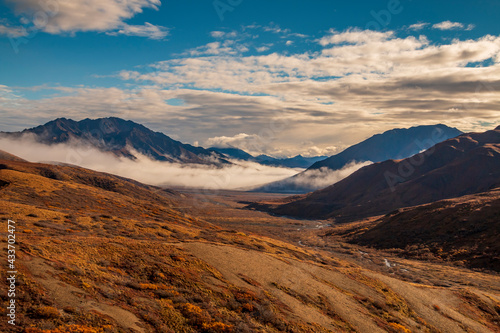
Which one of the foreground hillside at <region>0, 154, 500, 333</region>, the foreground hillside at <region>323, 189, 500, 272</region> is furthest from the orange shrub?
the foreground hillside at <region>323, 189, 500, 272</region>

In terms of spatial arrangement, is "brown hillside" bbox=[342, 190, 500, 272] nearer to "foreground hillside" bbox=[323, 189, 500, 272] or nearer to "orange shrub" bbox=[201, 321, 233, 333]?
"foreground hillside" bbox=[323, 189, 500, 272]

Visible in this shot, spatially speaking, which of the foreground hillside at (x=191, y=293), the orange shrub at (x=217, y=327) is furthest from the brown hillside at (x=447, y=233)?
the orange shrub at (x=217, y=327)

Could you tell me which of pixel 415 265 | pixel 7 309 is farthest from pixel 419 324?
pixel 415 265

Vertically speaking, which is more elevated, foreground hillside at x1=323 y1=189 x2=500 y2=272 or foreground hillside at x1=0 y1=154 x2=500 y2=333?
foreground hillside at x1=0 y1=154 x2=500 y2=333

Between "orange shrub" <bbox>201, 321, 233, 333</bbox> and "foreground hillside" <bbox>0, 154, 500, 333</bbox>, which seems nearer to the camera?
"foreground hillside" <bbox>0, 154, 500, 333</bbox>

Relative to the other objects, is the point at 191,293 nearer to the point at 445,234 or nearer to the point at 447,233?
the point at 445,234

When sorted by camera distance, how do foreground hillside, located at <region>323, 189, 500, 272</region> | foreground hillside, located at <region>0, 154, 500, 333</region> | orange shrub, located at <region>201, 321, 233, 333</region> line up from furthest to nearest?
foreground hillside, located at <region>323, 189, 500, 272</region>
orange shrub, located at <region>201, 321, 233, 333</region>
foreground hillside, located at <region>0, 154, 500, 333</region>

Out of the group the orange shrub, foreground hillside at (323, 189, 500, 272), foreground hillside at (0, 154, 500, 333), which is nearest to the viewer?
foreground hillside at (0, 154, 500, 333)

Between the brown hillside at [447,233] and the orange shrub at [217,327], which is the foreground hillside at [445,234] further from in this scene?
the orange shrub at [217,327]

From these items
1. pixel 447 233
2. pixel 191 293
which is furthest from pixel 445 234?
pixel 191 293

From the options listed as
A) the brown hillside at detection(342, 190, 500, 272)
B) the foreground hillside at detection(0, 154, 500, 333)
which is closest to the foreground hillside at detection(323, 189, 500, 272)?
the brown hillside at detection(342, 190, 500, 272)

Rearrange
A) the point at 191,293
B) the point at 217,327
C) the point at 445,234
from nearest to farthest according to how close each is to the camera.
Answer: the point at 217,327 → the point at 191,293 → the point at 445,234
